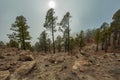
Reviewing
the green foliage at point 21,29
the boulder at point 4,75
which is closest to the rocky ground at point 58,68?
the boulder at point 4,75

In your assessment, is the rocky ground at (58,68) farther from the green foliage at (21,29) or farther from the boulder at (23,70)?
the green foliage at (21,29)

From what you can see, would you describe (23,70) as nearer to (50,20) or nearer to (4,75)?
(4,75)

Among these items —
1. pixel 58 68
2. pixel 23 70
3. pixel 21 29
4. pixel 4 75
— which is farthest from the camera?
pixel 21 29

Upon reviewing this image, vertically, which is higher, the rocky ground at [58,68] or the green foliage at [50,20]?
the green foliage at [50,20]

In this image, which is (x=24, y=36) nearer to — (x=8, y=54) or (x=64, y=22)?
(x=64, y=22)

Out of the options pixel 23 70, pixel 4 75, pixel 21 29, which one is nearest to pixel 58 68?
pixel 23 70

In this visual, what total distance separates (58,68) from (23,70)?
388 centimetres

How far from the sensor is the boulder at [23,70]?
15002 millimetres

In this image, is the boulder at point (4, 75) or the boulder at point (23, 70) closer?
the boulder at point (4, 75)

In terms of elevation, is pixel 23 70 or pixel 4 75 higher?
pixel 23 70

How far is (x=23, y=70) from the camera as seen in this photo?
15.9 metres

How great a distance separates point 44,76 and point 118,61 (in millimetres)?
10431

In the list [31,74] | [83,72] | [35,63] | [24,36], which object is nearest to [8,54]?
[35,63]

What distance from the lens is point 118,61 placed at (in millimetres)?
20469
